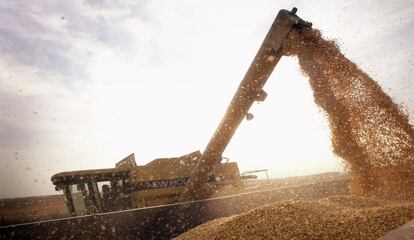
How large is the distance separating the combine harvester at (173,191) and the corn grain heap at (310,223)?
1.82 feet

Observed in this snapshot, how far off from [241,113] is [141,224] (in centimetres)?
277

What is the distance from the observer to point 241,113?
5.62 metres

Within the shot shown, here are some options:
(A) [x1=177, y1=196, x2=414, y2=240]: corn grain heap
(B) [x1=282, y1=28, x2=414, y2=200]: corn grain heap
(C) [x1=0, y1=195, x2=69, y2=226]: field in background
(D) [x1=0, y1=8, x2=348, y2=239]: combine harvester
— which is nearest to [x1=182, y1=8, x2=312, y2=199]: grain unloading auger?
Result: (D) [x1=0, y1=8, x2=348, y2=239]: combine harvester

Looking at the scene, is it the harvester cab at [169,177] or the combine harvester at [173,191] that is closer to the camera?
the combine harvester at [173,191]

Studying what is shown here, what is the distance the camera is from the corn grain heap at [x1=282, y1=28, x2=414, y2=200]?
4.31 metres

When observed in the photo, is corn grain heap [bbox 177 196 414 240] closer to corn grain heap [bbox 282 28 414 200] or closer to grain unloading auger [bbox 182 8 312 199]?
corn grain heap [bbox 282 28 414 200]

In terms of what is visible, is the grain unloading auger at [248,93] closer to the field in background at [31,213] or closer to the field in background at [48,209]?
the field in background at [48,209]

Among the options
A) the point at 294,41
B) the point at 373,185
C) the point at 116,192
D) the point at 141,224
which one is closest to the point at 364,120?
the point at 373,185

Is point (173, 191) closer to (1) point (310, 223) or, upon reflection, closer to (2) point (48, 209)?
(1) point (310, 223)

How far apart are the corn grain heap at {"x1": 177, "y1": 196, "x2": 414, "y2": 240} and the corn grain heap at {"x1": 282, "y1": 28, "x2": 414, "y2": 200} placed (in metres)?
1.32

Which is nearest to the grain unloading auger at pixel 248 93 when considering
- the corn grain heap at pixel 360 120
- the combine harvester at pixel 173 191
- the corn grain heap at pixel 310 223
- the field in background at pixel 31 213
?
the combine harvester at pixel 173 191

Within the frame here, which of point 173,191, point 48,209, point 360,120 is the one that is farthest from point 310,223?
point 48,209

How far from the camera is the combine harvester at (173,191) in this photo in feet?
11.0

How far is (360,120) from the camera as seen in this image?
4.52 metres
